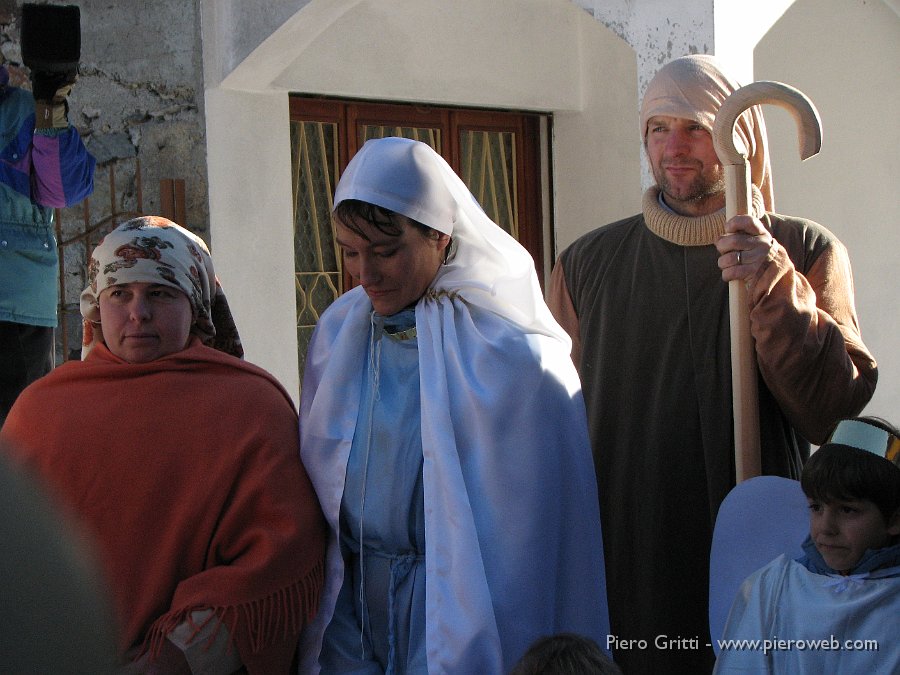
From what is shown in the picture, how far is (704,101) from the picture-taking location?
2578 mm

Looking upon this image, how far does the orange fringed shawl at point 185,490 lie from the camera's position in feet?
6.97

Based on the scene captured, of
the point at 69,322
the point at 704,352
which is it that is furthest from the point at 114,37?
the point at 704,352

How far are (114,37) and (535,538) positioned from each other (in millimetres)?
3910

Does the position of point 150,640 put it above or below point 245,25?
below

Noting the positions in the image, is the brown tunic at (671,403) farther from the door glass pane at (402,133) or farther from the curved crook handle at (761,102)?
the door glass pane at (402,133)

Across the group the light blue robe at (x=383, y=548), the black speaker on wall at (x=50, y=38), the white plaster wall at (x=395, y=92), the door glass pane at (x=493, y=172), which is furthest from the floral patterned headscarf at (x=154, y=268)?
the door glass pane at (x=493, y=172)

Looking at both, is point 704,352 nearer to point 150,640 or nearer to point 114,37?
point 150,640

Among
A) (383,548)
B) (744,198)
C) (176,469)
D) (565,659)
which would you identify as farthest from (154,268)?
(744,198)

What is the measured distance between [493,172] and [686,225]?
4.54m

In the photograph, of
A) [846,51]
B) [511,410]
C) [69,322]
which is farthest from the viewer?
[846,51]

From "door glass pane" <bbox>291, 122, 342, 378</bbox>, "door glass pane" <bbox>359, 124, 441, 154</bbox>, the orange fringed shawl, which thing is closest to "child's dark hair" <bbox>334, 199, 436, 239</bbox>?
the orange fringed shawl

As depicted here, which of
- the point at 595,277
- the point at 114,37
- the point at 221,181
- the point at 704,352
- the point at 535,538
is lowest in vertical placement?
the point at 535,538

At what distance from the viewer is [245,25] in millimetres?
5301

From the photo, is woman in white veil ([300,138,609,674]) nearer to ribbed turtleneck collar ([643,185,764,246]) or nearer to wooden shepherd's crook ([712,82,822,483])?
wooden shepherd's crook ([712,82,822,483])
